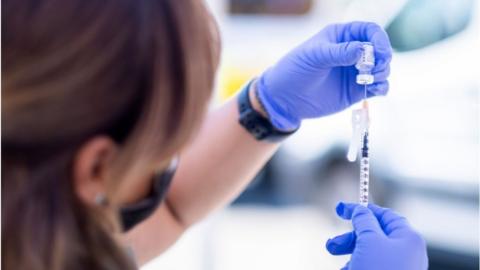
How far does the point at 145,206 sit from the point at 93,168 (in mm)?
147

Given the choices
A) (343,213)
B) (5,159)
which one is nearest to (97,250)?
(5,159)

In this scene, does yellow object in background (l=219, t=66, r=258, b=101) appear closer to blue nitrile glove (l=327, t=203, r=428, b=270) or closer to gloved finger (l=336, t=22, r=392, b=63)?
gloved finger (l=336, t=22, r=392, b=63)

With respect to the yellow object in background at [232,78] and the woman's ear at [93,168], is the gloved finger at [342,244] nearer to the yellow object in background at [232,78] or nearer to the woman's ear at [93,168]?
the woman's ear at [93,168]

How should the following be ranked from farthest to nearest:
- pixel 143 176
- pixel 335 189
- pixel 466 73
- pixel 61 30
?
pixel 335 189
pixel 466 73
pixel 143 176
pixel 61 30

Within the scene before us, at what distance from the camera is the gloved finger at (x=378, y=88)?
3.04 feet

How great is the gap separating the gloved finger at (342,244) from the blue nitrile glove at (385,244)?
0.05ft

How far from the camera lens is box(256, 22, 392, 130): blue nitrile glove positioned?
0.94m

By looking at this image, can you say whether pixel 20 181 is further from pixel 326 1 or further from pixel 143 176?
pixel 326 1

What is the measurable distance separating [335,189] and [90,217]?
229cm

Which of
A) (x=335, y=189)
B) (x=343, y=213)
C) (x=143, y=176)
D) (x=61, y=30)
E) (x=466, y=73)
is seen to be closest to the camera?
(x=61, y=30)

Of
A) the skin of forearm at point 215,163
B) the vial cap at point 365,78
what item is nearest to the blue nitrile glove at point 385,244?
the vial cap at point 365,78

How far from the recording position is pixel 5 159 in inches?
27.7

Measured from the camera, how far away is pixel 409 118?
244 centimetres

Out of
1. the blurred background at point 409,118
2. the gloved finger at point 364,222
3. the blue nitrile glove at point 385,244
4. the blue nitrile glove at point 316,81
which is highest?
the blue nitrile glove at point 316,81
